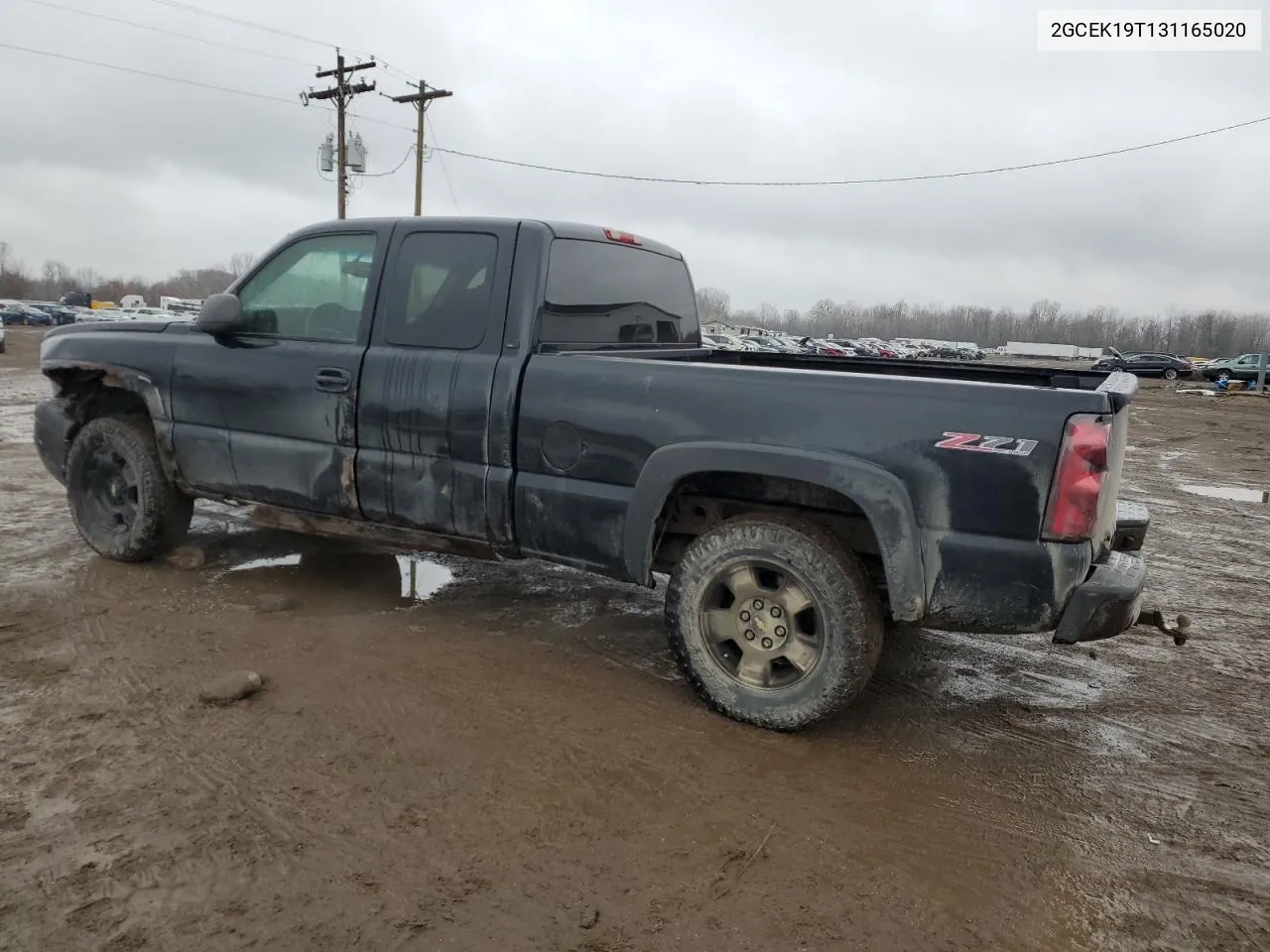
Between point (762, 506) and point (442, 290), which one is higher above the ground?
point (442, 290)

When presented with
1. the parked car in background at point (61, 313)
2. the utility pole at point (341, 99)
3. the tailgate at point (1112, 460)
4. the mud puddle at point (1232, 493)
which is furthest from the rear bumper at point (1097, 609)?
the parked car in background at point (61, 313)

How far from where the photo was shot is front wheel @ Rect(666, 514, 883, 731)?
3.20m

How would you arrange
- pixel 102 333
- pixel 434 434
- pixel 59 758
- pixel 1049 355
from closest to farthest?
1. pixel 59 758
2. pixel 434 434
3. pixel 102 333
4. pixel 1049 355

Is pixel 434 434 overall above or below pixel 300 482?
above

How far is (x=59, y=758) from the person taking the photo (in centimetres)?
295

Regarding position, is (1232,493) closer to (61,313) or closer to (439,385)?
(439,385)

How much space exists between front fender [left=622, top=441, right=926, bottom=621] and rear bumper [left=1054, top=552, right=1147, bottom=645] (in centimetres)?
47

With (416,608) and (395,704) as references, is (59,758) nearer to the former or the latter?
(395,704)

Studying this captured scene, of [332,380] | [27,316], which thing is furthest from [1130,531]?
[27,316]

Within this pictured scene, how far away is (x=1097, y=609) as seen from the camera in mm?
2879

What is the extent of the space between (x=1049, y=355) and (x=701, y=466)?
91.1 m

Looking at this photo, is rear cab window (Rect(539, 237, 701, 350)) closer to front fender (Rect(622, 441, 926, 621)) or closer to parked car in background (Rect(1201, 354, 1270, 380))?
front fender (Rect(622, 441, 926, 621))

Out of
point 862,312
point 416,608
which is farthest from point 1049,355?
point 416,608

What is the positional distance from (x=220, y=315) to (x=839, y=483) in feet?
10.7
